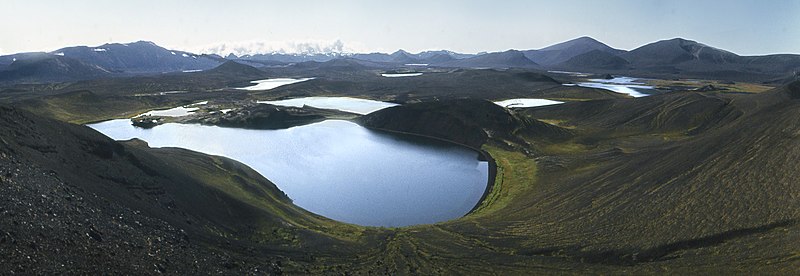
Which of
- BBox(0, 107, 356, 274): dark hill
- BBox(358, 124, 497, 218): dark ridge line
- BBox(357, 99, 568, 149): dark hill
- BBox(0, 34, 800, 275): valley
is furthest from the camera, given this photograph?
BBox(357, 99, 568, 149): dark hill

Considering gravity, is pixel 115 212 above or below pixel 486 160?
above

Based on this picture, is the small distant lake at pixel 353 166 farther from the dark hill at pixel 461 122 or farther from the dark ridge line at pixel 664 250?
the dark ridge line at pixel 664 250

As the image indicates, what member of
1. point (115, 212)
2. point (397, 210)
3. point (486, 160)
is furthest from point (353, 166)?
point (115, 212)

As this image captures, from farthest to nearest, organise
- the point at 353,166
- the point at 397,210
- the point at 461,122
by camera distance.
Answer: the point at 461,122 < the point at 353,166 < the point at 397,210

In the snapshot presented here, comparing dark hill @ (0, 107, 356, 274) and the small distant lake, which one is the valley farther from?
the small distant lake

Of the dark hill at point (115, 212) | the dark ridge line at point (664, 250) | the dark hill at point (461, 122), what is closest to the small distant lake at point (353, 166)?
the dark hill at point (461, 122)

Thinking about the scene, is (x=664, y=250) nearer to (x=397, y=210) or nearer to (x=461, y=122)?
(x=397, y=210)

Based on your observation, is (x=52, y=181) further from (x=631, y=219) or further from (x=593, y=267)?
(x=631, y=219)

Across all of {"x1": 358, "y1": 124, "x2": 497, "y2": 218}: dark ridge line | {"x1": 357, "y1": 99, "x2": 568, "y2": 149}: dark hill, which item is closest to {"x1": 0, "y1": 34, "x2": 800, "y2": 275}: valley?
{"x1": 358, "y1": 124, "x2": 497, "y2": 218}: dark ridge line
